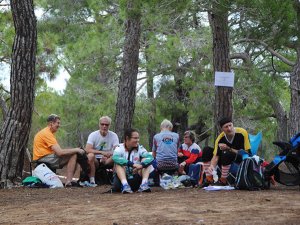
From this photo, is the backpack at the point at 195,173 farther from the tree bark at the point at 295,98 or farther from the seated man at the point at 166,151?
the tree bark at the point at 295,98

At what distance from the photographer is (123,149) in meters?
7.74

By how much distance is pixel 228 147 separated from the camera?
26.0ft

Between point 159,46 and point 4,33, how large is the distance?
3.88m

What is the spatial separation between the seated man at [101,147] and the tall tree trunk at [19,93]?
99 cm

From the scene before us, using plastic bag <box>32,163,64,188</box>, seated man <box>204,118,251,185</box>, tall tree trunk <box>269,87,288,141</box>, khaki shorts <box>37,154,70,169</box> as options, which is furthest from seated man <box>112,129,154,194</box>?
tall tree trunk <box>269,87,288,141</box>

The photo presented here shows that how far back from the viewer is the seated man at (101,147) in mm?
9180

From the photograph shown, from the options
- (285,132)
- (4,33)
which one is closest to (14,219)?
(4,33)

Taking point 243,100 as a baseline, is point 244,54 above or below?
above

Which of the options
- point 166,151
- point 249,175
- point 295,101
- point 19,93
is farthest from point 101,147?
point 295,101

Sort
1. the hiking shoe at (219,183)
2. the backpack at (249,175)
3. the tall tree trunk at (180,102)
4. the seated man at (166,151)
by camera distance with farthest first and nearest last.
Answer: the tall tree trunk at (180,102) → the seated man at (166,151) → the hiking shoe at (219,183) → the backpack at (249,175)

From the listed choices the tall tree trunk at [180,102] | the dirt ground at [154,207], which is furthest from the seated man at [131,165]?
the tall tree trunk at [180,102]

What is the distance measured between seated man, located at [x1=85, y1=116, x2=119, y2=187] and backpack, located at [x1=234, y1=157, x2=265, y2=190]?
227 cm

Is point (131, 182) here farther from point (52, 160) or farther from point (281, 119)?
point (281, 119)

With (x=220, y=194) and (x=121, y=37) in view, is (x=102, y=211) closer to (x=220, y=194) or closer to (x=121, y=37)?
(x=220, y=194)
